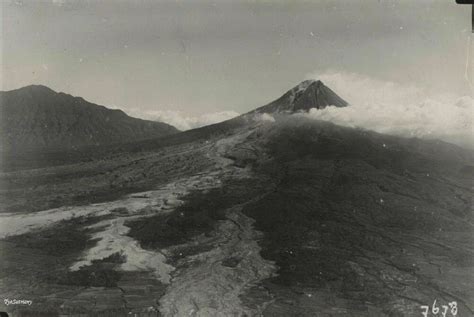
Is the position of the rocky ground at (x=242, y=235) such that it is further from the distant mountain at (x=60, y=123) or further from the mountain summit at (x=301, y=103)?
the distant mountain at (x=60, y=123)

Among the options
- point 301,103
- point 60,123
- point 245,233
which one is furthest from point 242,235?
point 60,123

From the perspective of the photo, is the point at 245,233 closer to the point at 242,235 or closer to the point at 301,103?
the point at 242,235

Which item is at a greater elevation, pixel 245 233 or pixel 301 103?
pixel 301 103

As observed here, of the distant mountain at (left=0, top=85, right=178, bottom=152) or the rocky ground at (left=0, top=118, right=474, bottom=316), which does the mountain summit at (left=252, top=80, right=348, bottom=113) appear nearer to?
the rocky ground at (left=0, top=118, right=474, bottom=316)

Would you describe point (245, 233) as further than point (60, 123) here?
No

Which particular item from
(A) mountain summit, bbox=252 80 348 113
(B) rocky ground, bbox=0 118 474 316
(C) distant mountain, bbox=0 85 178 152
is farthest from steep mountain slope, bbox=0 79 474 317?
(C) distant mountain, bbox=0 85 178 152

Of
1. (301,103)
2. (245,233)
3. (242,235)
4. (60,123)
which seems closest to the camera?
(242,235)
